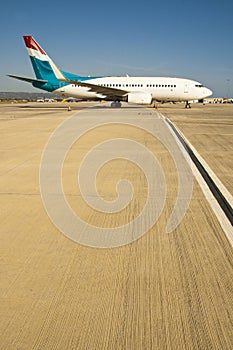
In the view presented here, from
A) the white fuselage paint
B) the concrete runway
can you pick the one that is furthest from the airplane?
the concrete runway

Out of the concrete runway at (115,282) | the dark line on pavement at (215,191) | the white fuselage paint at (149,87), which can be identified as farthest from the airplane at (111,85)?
the concrete runway at (115,282)

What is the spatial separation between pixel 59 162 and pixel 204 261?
5.02 m

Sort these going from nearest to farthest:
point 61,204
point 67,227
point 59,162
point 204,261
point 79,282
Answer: point 79,282, point 204,261, point 67,227, point 61,204, point 59,162

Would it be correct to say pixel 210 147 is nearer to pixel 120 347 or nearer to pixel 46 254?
pixel 46 254

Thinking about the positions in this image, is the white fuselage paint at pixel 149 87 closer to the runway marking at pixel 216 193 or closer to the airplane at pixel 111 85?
the airplane at pixel 111 85

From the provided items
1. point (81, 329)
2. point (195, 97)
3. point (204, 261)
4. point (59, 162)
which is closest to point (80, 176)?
point (59, 162)

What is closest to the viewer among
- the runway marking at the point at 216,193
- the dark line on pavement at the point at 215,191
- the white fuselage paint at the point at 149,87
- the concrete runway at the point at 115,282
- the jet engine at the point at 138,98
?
the concrete runway at the point at 115,282

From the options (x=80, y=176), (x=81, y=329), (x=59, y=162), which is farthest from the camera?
(x=59, y=162)

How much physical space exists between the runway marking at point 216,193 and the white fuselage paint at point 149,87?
25461 mm

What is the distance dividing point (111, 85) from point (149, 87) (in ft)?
12.9

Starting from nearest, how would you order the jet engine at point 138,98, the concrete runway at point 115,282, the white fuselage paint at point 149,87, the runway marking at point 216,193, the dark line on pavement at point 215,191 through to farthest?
the concrete runway at point 115,282, the runway marking at point 216,193, the dark line on pavement at point 215,191, the jet engine at point 138,98, the white fuselage paint at point 149,87

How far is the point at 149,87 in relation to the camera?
105 ft

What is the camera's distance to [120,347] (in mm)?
2004

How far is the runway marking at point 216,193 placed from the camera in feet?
12.9
